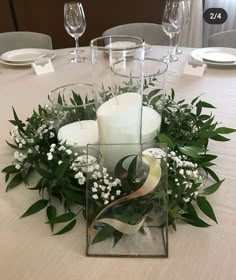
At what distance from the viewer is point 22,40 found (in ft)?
6.01

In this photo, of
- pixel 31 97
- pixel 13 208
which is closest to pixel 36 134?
pixel 13 208

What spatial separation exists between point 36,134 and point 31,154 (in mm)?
63

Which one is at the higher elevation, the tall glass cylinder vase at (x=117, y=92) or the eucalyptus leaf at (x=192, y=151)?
the tall glass cylinder vase at (x=117, y=92)

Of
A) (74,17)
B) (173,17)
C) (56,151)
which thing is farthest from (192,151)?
(74,17)

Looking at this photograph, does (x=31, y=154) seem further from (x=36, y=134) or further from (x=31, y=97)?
(x=31, y=97)

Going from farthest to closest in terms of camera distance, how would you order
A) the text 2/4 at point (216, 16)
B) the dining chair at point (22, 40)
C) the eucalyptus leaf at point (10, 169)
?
the dining chair at point (22, 40), the text 2/4 at point (216, 16), the eucalyptus leaf at point (10, 169)

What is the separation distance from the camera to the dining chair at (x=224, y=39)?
1.69m

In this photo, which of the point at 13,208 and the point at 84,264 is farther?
the point at 13,208

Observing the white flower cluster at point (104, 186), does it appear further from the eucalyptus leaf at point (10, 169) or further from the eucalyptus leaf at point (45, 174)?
the eucalyptus leaf at point (10, 169)

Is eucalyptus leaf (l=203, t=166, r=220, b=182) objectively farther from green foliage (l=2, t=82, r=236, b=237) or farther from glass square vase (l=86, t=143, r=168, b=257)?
glass square vase (l=86, t=143, r=168, b=257)

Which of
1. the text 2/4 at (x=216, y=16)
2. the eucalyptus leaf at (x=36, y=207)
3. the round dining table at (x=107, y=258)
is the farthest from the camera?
the text 2/4 at (x=216, y=16)

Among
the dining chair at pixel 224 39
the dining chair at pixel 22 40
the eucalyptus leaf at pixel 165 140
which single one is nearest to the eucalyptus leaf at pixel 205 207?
the eucalyptus leaf at pixel 165 140

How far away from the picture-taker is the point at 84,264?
548 millimetres

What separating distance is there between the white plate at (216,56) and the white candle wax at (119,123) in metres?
0.81
